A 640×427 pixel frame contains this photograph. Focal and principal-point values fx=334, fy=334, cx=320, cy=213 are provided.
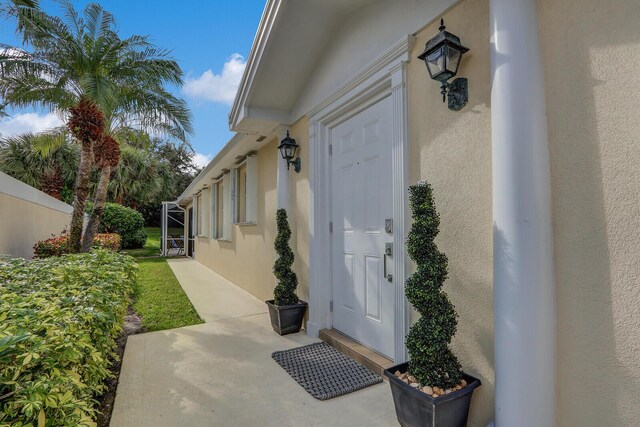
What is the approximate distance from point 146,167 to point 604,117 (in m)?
23.7

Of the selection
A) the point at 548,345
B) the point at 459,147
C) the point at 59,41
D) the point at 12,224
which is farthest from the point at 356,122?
the point at 12,224

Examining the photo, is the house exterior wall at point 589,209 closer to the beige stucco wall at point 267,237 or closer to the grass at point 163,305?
the beige stucco wall at point 267,237

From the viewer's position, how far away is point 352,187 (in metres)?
3.77

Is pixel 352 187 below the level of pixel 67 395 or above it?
above

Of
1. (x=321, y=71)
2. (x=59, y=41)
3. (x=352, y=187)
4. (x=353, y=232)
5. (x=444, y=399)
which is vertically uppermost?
(x=59, y=41)

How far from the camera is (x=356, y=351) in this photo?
3.46 metres

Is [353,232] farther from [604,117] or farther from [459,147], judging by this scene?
[604,117]

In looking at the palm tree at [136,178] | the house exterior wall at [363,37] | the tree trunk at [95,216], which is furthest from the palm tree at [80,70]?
the palm tree at [136,178]

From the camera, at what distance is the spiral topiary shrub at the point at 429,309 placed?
82.7 inches

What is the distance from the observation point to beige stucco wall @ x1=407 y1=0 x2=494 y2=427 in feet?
7.19

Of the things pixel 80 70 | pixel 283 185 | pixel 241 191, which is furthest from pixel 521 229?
pixel 80 70

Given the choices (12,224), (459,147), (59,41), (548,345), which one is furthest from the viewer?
(12,224)

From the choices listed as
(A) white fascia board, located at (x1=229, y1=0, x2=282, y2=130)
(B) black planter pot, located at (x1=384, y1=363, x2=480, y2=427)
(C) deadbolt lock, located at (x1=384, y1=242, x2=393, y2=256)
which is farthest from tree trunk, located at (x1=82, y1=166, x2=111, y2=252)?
(B) black planter pot, located at (x1=384, y1=363, x2=480, y2=427)

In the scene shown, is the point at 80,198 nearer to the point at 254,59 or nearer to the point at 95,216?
the point at 95,216
